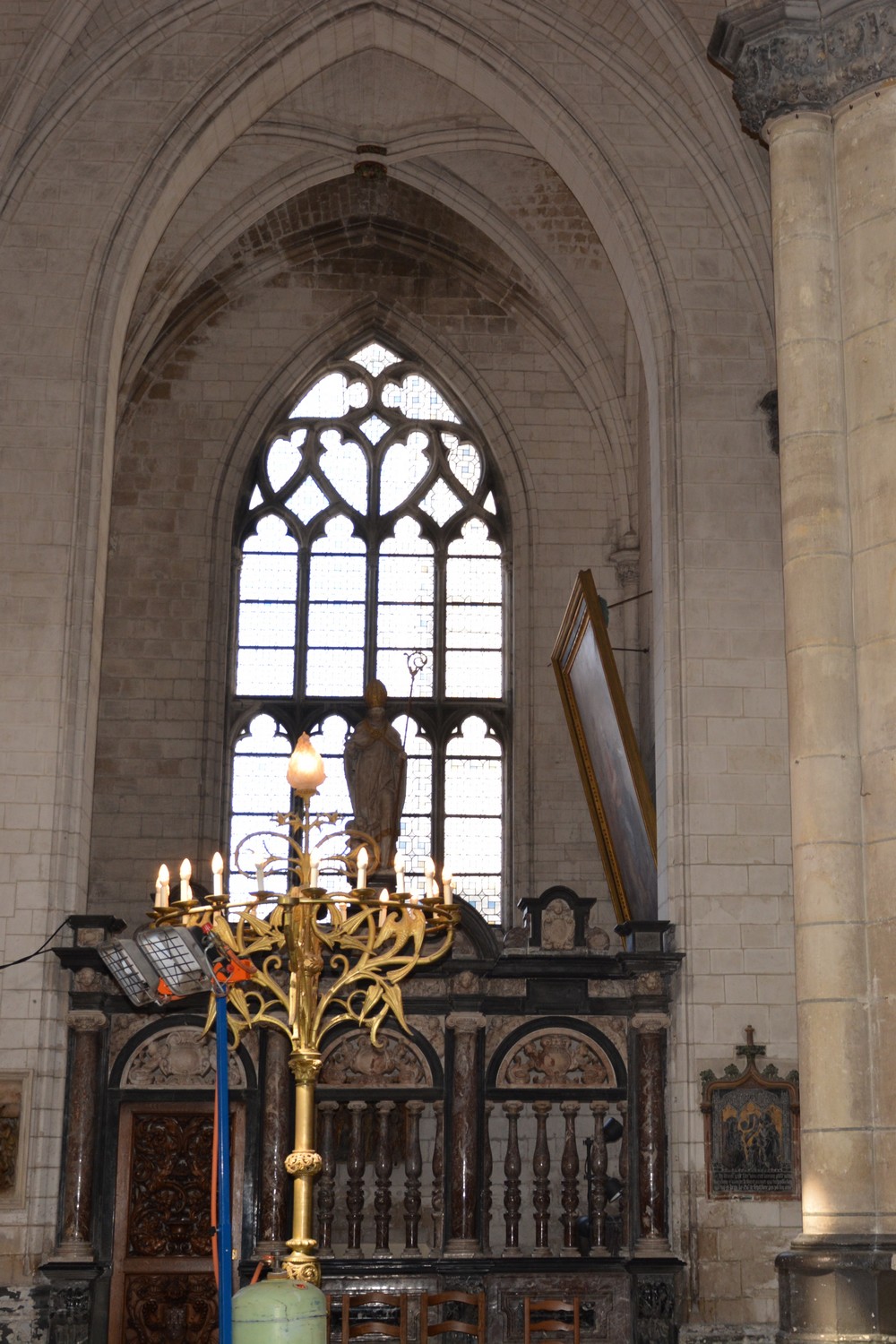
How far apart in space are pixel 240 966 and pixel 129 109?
26.6 feet

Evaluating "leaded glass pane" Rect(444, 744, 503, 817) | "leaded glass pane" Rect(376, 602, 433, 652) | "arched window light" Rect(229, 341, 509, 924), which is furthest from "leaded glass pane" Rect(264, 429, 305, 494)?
"leaded glass pane" Rect(444, 744, 503, 817)

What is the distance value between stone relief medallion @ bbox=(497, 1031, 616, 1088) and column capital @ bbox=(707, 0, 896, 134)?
19.9ft

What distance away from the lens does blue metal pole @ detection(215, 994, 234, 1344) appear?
259 inches

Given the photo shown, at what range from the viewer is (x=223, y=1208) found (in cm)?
679

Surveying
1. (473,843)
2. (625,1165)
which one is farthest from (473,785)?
(625,1165)

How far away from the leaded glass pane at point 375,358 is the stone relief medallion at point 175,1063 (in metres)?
9.29

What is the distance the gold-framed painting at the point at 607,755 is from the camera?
43.2 feet

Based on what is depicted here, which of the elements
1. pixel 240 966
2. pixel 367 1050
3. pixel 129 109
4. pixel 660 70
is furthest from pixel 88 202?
pixel 240 966

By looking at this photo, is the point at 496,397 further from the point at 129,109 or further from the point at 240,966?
the point at 240,966

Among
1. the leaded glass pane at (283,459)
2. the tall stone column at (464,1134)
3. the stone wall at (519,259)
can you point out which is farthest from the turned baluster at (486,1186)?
the leaded glass pane at (283,459)

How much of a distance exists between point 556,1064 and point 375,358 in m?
9.54

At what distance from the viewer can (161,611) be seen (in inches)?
703

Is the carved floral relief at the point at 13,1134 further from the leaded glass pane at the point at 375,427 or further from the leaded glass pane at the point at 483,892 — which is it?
the leaded glass pane at the point at 375,427

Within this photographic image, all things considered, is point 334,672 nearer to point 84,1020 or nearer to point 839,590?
point 84,1020
